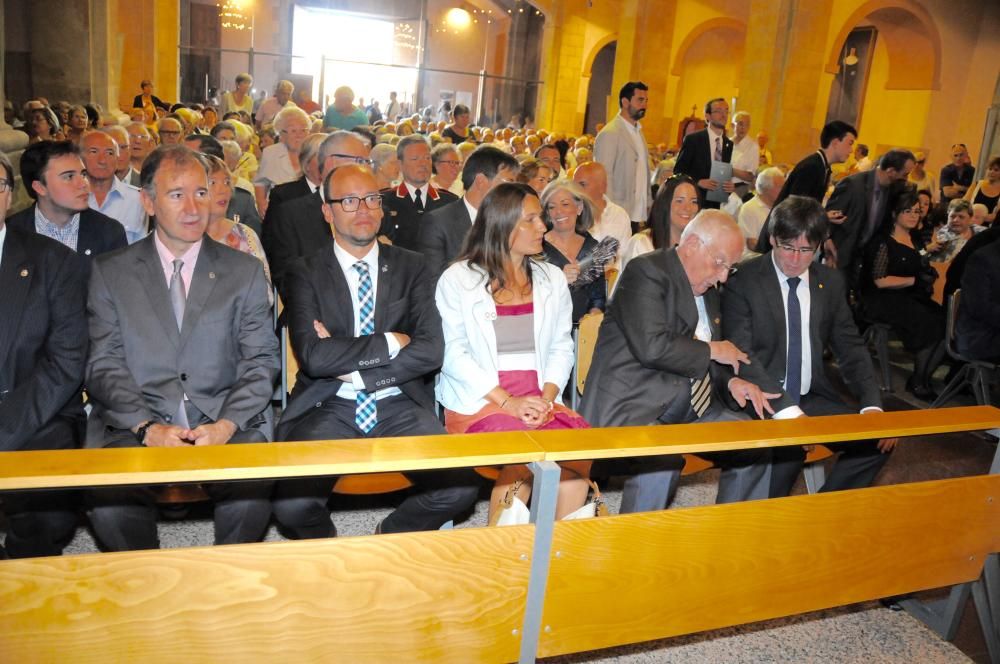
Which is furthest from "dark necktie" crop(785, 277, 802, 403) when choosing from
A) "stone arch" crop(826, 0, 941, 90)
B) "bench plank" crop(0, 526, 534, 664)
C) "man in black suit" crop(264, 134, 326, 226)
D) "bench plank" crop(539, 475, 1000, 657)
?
"stone arch" crop(826, 0, 941, 90)

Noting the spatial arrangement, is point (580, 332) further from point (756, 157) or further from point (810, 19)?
point (810, 19)

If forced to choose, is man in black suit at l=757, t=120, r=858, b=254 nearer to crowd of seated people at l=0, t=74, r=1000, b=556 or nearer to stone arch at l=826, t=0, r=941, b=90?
crowd of seated people at l=0, t=74, r=1000, b=556

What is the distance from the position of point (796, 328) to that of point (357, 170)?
6.82 feet

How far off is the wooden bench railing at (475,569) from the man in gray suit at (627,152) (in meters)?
4.88

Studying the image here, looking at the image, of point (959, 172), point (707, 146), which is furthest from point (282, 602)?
point (959, 172)

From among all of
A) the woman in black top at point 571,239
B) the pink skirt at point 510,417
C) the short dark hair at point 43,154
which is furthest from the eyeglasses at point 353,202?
the woman in black top at point 571,239

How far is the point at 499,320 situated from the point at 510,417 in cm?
40

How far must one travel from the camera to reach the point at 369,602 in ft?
5.95

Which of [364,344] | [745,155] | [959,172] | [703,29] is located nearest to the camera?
[364,344]

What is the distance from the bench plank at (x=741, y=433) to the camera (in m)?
2.01

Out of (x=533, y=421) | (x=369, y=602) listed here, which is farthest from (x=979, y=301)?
(x=369, y=602)

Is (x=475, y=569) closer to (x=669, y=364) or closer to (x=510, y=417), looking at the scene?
(x=510, y=417)

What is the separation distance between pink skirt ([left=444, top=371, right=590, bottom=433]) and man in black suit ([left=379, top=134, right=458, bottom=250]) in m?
2.28

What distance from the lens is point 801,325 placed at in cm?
356
